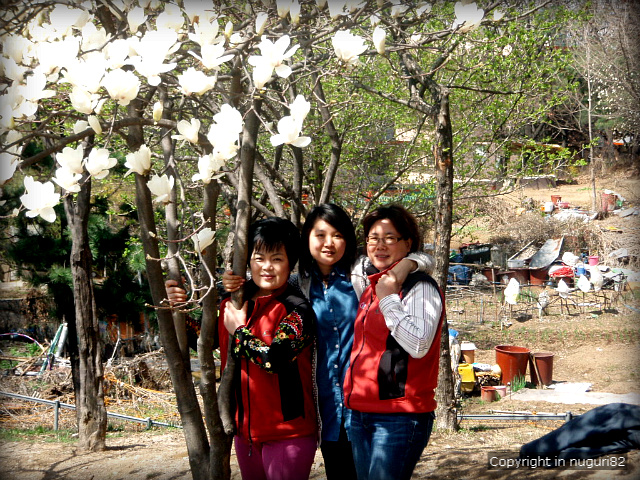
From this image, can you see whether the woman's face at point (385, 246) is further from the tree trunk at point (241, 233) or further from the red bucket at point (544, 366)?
the red bucket at point (544, 366)

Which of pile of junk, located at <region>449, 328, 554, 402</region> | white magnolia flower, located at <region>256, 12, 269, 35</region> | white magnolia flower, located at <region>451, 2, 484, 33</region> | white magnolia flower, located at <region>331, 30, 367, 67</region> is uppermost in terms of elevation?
white magnolia flower, located at <region>451, 2, 484, 33</region>

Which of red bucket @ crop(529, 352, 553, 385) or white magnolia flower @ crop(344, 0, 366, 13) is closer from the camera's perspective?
white magnolia flower @ crop(344, 0, 366, 13)

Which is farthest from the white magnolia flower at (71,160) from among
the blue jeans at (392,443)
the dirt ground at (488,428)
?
the dirt ground at (488,428)

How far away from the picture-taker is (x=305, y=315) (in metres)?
2.08

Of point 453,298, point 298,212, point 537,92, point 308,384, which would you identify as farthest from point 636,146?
point 308,384

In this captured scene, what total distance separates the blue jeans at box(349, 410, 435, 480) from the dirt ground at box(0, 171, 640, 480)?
5.68 feet

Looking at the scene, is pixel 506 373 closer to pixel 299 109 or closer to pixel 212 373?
pixel 212 373

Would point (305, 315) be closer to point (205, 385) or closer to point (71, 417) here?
point (205, 385)

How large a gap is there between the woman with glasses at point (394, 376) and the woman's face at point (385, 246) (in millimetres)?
89

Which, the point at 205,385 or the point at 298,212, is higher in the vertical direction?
the point at 298,212

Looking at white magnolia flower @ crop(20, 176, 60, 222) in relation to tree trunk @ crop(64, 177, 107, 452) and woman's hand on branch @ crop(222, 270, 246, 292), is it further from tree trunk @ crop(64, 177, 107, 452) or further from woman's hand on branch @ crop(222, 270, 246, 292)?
tree trunk @ crop(64, 177, 107, 452)

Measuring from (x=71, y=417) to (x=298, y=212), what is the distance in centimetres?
446

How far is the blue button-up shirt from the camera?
2.17m

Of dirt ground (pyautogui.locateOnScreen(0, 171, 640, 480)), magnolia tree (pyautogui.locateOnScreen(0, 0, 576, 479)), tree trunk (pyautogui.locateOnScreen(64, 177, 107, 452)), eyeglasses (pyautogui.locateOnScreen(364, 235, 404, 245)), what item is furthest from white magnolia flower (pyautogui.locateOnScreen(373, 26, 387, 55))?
tree trunk (pyautogui.locateOnScreen(64, 177, 107, 452))
